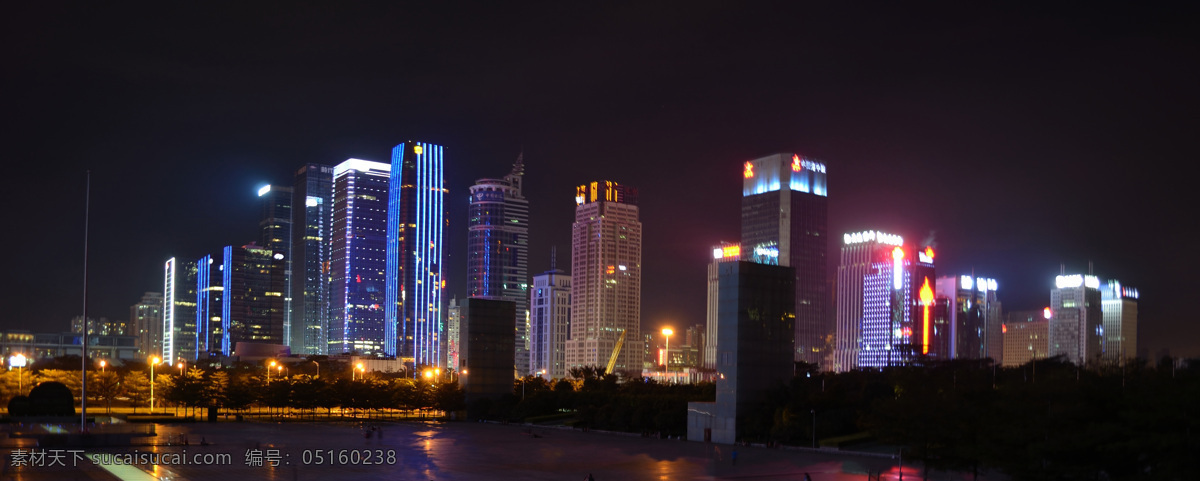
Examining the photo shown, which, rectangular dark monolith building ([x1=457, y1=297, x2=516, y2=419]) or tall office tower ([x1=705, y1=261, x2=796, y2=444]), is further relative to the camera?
rectangular dark monolith building ([x1=457, y1=297, x2=516, y2=419])

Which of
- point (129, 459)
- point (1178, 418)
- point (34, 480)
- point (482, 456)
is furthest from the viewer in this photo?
point (482, 456)

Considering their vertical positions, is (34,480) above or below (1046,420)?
below

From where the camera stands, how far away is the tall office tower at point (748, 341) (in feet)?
227

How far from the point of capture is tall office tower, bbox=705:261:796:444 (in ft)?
227

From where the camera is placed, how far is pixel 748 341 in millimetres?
70250

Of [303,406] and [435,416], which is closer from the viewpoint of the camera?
[303,406]

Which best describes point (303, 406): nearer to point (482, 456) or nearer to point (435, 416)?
point (435, 416)

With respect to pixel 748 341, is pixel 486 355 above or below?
below

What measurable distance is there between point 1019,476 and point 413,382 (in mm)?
74681

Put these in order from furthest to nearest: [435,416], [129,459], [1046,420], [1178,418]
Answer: [435,416], [129,459], [1046,420], [1178,418]

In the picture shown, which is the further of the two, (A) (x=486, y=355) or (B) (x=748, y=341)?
(A) (x=486, y=355)

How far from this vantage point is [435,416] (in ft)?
329

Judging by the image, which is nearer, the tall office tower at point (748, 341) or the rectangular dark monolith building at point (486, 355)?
the tall office tower at point (748, 341)

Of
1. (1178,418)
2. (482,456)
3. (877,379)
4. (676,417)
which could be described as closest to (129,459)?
(482,456)
